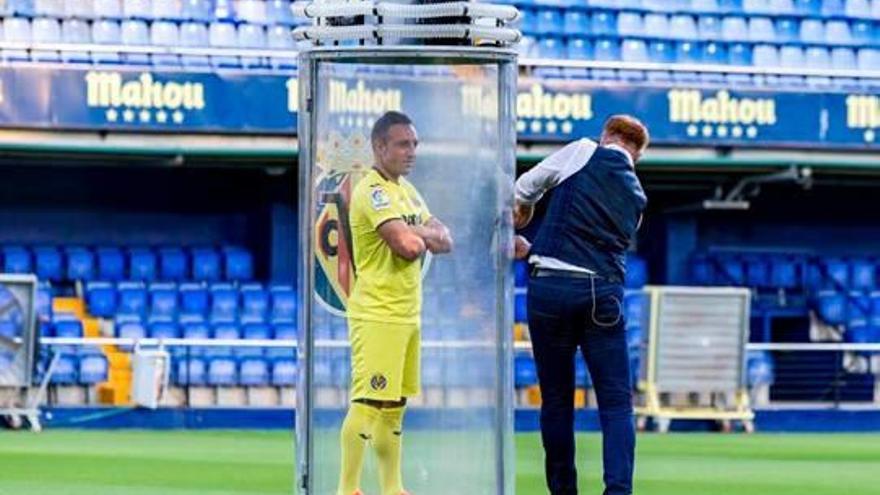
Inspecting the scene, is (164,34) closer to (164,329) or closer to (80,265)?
(80,265)

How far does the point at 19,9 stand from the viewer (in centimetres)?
2164

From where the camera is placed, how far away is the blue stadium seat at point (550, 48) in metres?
22.7

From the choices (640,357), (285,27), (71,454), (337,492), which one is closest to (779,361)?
(640,357)

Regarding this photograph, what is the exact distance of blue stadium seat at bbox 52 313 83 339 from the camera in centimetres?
2020

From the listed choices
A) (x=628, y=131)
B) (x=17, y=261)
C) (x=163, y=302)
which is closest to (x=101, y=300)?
(x=163, y=302)

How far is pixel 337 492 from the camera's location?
27.6ft

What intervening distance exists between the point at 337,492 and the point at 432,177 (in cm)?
123

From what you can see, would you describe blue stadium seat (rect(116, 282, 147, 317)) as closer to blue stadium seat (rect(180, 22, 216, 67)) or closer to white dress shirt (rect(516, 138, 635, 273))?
blue stadium seat (rect(180, 22, 216, 67))

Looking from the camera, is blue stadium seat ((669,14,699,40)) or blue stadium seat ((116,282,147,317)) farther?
blue stadium seat ((669,14,699,40))

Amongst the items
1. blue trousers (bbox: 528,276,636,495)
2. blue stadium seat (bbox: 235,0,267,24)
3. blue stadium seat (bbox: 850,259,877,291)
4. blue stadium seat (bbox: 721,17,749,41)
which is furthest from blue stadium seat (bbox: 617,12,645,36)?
blue trousers (bbox: 528,276,636,495)

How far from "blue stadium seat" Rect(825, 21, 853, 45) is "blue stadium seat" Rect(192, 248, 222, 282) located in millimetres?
6842

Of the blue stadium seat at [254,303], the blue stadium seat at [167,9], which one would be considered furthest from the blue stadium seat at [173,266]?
the blue stadium seat at [167,9]

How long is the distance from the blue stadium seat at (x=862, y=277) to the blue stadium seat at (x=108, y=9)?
8.20 metres

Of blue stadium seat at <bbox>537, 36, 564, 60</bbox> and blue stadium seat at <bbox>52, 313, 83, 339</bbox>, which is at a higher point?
blue stadium seat at <bbox>537, 36, 564, 60</bbox>
